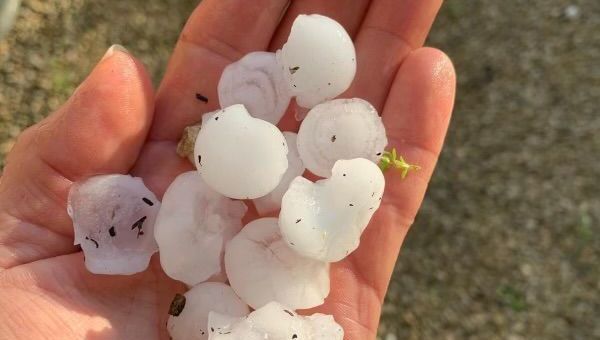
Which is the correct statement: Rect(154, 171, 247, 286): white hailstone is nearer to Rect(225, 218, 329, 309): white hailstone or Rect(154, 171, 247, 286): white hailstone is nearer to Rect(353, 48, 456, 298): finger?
Rect(225, 218, 329, 309): white hailstone

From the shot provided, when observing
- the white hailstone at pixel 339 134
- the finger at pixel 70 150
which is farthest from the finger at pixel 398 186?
the finger at pixel 70 150

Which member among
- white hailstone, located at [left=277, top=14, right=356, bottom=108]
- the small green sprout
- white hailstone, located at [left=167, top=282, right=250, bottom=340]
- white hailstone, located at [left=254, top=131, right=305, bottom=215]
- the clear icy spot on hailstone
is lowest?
white hailstone, located at [left=167, top=282, right=250, bottom=340]

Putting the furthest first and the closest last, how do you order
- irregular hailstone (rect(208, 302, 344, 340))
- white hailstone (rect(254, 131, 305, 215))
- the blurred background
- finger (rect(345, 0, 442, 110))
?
the blurred background, finger (rect(345, 0, 442, 110)), white hailstone (rect(254, 131, 305, 215)), irregular hailstone (rect(208, 302, 344, 340))

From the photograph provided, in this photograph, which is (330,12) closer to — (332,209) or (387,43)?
(387,43)

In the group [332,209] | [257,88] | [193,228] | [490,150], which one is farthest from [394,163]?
[490,150]

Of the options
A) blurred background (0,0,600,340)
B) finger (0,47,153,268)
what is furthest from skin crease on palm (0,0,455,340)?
blurred background (0,0,600,340)

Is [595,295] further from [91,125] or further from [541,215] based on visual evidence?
[91,125]
